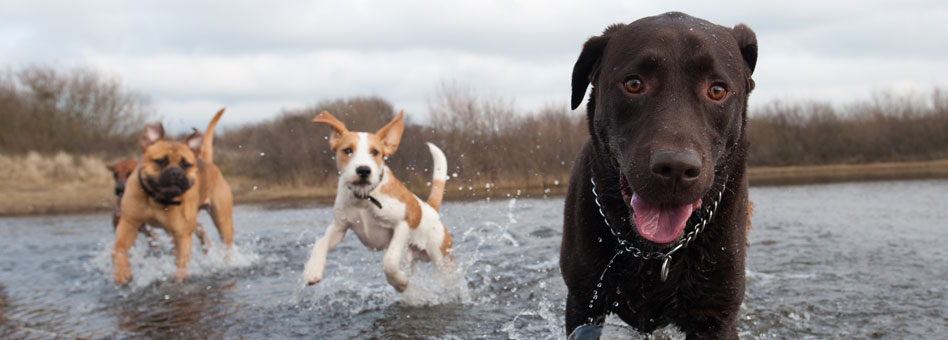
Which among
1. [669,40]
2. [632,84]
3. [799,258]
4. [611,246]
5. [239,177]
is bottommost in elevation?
[239,177]

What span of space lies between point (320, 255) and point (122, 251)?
2.77 m

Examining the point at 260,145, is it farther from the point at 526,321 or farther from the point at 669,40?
the point at 669,40

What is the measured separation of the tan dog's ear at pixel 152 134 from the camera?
700cm

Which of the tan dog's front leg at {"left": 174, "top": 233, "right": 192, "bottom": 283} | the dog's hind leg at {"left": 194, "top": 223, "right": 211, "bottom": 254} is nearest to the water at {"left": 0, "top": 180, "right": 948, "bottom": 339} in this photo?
the tan dog's front leg at {"left": 174, "top": 233, "right": 192, "bottom": 283}

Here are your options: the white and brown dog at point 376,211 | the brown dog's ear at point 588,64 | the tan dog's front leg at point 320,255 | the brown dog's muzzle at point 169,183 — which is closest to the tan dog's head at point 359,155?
the white and brown dog at point 376,211

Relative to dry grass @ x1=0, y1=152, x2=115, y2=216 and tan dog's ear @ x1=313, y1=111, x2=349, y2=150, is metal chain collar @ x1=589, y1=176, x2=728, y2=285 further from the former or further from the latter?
dry grass @ x1=0, y1=152, x2=115, y2=216

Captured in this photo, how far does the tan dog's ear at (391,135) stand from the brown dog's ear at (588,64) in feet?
9.25

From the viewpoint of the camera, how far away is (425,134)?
14883 millimetres

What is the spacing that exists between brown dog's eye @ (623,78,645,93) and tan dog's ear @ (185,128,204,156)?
5.85 meters

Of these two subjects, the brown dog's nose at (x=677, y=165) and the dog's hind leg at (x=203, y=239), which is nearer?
the brown dog's nose at (x=677, y=165)

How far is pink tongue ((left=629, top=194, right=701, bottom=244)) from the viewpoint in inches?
95.3

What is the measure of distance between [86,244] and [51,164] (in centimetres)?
1990

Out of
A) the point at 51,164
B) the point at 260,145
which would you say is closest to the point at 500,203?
the point at 260,145

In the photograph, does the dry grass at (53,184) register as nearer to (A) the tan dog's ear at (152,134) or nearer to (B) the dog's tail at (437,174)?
(A) the tan dog's ear at (152,134)
